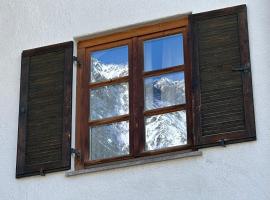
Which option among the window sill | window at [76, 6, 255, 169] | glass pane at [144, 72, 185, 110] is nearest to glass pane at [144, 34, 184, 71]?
window at [76, 6, 255, 169]

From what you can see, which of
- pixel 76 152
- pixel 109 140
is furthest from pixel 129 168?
pixel 76 152

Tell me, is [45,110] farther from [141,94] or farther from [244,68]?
[244,68]

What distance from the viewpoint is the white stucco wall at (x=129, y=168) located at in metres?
8.08

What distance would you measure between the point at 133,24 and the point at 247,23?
1.18 m

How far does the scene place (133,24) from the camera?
361 inches

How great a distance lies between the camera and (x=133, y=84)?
8977 millimetres

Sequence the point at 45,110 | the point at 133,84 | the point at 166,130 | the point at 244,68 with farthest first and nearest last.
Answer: the point at 45,110, the point at 133,84, the point at 166,130, the point at 244,68

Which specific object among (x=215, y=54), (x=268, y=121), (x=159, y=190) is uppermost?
(x=215, y=54)

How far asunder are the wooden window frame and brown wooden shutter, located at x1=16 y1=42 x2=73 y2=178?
Result: 0.12 metres

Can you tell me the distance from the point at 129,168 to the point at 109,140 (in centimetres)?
51

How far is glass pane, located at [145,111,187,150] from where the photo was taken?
28.2 feet

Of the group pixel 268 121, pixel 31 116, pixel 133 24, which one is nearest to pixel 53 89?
pixel 31 116

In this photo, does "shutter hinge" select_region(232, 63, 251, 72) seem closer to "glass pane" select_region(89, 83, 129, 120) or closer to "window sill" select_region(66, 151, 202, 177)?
"window sill" select_region(66, 151, 202, 177)

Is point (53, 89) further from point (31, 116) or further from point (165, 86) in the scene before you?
point (165, 86)
